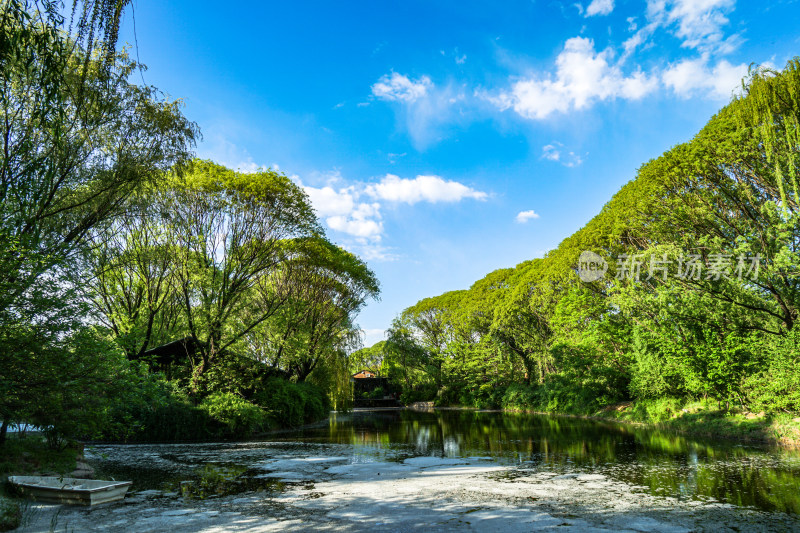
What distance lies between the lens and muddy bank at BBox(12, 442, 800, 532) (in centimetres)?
679

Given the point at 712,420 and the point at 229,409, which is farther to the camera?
the point at 229,409

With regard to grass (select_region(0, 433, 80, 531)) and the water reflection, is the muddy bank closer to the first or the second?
the water reflection

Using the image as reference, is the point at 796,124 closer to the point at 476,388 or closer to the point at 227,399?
the point at 227,399

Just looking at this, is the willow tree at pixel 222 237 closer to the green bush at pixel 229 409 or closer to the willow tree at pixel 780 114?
the green bush at pixel 229 409

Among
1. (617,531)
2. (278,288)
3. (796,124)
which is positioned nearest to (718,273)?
(796,124)

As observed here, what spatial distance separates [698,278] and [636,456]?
8.13 meters

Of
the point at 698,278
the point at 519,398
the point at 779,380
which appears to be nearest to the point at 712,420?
the point at 779,380

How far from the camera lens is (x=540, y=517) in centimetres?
708

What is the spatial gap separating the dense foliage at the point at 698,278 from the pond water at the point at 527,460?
344cm

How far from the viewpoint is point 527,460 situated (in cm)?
1313

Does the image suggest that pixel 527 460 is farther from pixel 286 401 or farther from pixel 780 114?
pixel 286 401

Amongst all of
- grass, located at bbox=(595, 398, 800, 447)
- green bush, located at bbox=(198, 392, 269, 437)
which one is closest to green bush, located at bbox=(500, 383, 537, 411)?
grass, located at bbox=(595, 398, 800, 447)

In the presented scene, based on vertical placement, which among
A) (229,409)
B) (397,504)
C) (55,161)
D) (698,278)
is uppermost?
(55,161)

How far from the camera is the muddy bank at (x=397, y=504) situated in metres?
6.79
